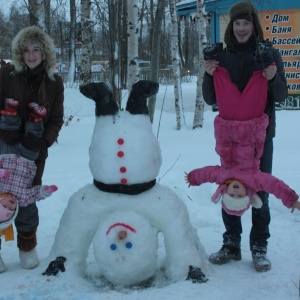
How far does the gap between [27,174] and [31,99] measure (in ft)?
1.78

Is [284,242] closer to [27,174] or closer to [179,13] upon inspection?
[27,174]

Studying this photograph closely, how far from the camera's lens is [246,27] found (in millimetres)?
2959

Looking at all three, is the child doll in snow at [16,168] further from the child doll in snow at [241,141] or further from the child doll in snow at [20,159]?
the child doll in snow at [241,141]

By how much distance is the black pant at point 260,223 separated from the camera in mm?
3162

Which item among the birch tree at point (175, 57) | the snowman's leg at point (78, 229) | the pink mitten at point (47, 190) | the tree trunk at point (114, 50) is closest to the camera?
the snowman's leg at point (78, 229)

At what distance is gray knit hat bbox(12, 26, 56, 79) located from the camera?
3.12m

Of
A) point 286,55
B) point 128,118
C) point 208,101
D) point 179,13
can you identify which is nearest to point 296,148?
point 286,55

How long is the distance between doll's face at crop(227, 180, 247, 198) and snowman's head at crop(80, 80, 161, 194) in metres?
0.53

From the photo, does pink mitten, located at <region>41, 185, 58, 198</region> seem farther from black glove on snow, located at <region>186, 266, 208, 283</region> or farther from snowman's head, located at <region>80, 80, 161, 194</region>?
black glove on snow, located at <region>186, 266, 208, 283</region>

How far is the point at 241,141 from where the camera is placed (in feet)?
9.77

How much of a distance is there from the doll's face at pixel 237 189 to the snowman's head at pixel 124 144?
53 centimetres

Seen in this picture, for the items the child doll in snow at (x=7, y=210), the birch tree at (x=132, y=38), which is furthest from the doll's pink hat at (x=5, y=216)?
the birch tree at (x=132, y=38)

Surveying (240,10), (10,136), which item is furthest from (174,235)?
(240,10)

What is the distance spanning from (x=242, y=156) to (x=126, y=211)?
877 millimetres
